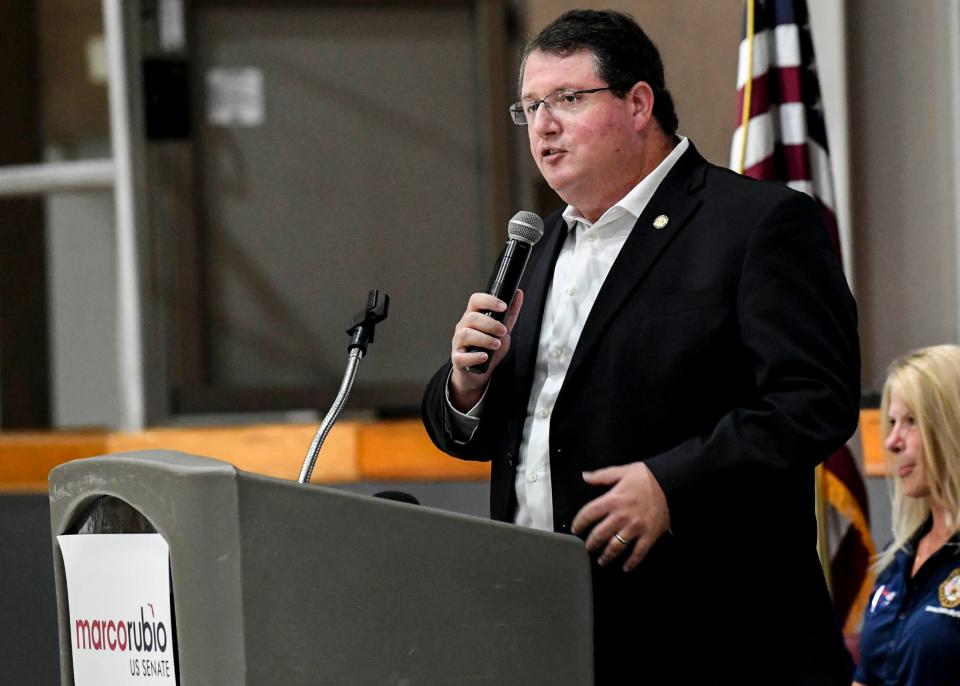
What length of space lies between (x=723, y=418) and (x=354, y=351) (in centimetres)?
47

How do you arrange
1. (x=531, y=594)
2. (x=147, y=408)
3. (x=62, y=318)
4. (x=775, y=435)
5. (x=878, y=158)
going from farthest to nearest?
(x=62, y=318)
(x=147, y=408)
(x=878, y=158)
(x=775, y=435)
(x=531, y=594)

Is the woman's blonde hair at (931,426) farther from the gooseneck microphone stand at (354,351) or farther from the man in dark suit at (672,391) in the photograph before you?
the gooseneck microphone stand at (354,351)

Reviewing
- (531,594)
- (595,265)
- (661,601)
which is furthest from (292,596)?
(595,265)

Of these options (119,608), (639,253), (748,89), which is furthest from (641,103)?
(748,89)

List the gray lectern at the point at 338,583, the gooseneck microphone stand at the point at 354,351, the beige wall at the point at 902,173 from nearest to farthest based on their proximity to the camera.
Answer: the gray lectern at the point at 338,583 → the gooseneck microphone stand at the point at 354,351 → the beige wall at the point at 902,173

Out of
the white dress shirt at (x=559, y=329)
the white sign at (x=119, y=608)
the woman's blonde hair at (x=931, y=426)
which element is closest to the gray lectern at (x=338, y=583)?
the white sign at (x=119, y=608)

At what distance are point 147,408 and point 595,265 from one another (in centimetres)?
252

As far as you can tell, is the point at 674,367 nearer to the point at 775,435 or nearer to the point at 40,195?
the point at 775,435

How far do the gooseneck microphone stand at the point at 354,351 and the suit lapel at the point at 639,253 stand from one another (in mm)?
253

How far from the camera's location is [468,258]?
4020mm

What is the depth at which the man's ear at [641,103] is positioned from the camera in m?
1.73

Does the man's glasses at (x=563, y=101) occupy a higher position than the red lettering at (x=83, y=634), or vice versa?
the man's glasses at (x=563, y=101)

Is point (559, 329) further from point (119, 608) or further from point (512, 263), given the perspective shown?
point (119, 608)

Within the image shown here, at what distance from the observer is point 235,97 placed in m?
4.05
